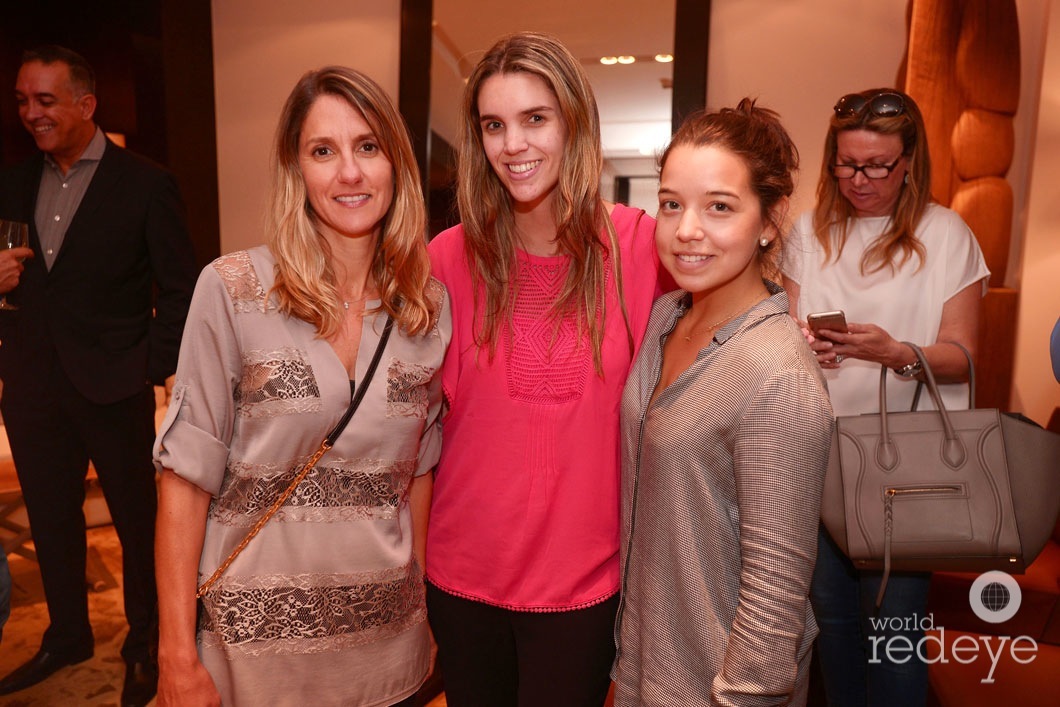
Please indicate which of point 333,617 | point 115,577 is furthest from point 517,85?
point 115,577

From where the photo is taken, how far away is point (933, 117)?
3051mm

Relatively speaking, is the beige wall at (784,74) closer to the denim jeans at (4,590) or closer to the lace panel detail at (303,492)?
the lace panel detail at (303,492)

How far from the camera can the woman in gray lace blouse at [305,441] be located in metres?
1.30

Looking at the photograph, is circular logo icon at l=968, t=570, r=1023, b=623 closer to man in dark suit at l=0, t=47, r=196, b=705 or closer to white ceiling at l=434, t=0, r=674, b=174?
white ceiling at l=434, t=0, r=674, b=174

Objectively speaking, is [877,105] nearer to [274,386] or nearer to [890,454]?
[890,454]

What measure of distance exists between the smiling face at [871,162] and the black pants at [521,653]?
3.90ft

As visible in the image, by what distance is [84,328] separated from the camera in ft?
8.89

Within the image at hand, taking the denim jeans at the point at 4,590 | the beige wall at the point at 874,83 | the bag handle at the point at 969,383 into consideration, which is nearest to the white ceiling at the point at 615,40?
the beige wall at the point at 874,83

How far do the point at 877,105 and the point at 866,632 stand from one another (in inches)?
50.4

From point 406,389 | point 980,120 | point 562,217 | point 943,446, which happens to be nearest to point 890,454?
point 943,446

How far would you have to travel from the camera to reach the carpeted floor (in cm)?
271

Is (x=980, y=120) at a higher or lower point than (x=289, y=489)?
higher

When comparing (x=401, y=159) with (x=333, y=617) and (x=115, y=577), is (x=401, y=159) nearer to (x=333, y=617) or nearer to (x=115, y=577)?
(x=333, y=617)

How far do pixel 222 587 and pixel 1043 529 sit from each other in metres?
1.46
